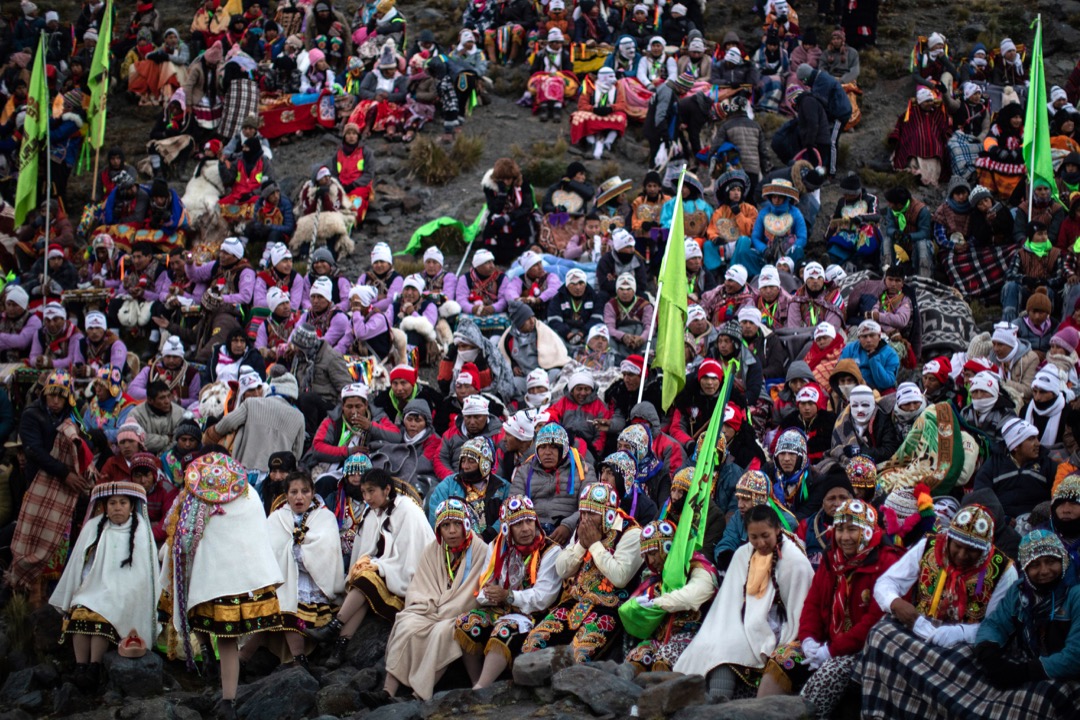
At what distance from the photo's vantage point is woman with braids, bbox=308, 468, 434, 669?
10086 millimetres

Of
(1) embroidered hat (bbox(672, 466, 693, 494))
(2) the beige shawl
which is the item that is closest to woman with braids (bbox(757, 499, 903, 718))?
(1) embroidered hat (bbox(672, 466, 693, 494))

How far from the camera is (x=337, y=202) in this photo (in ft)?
56.1

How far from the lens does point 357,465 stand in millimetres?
10852

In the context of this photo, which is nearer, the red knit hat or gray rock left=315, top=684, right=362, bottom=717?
gray rock left=315, top=684, right=362, bottom=717

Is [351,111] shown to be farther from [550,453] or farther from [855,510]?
[855,510]

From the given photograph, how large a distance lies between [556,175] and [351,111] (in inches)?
143

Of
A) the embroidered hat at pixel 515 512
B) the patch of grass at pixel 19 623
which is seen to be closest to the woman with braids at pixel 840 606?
the embroidered hat at pixel 515 512

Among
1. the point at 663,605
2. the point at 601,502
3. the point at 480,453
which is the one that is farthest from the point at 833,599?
the point at 480,453

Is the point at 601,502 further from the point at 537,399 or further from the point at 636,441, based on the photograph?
the point at 537,399

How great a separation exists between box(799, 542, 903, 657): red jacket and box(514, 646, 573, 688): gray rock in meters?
1.51

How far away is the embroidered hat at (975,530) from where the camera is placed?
756 centimetres

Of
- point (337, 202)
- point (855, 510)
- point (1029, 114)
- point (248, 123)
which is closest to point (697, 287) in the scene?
point (1029, 114)

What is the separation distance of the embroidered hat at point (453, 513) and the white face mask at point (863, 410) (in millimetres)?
3251

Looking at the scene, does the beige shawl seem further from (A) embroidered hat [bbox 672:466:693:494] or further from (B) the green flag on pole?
(B) the green flag on pole
